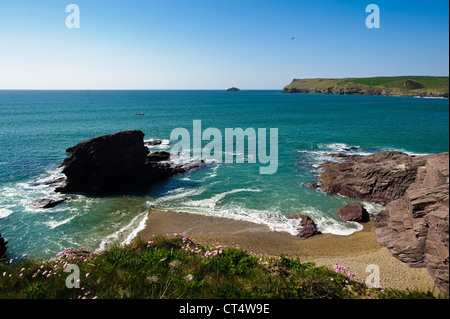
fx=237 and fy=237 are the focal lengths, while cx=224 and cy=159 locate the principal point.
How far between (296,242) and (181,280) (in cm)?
1350

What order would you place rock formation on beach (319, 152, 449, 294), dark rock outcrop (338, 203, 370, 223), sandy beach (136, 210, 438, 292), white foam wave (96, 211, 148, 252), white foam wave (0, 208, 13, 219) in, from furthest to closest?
1. white foam wave (0, 208, 13, 219)
2. dark rock outcrop (338, 203, 370, 223)
3. white foam wave (96, 211, 148, 252)
4. sandy beach (136, 210, 438, 292)
5. rock formation on beach (319, 152, 449, 294)

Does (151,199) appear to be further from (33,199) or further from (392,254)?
(392,254)

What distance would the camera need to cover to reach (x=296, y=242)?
19797 mm

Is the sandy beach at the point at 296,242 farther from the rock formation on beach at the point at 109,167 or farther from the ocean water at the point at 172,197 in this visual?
the rock formation on beach at the point at 109,167

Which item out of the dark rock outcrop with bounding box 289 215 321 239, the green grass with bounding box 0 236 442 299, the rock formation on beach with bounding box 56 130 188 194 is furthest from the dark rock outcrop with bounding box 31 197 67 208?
the dark rock outcrop with bounding box 289 215 321 239

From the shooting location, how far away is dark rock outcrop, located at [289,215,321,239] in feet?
68.1

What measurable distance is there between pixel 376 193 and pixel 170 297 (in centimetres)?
2666

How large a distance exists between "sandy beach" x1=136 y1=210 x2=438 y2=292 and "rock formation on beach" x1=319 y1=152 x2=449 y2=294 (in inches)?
42.4

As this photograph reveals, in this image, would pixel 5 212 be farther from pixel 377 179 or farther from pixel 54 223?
pixel 377 179

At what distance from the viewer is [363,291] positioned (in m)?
9.58

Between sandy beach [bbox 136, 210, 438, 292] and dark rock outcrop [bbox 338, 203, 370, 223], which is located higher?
dark rock outcrop [bbox 338, 203, 370, 223]

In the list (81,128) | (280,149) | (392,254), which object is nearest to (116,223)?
(392,254)

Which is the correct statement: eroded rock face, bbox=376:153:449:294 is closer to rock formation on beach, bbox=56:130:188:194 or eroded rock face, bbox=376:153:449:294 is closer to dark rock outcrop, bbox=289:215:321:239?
dark rock outcrop, bbox=289:215:321:239

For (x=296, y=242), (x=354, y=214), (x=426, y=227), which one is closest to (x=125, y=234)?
(x=296, y=242)
